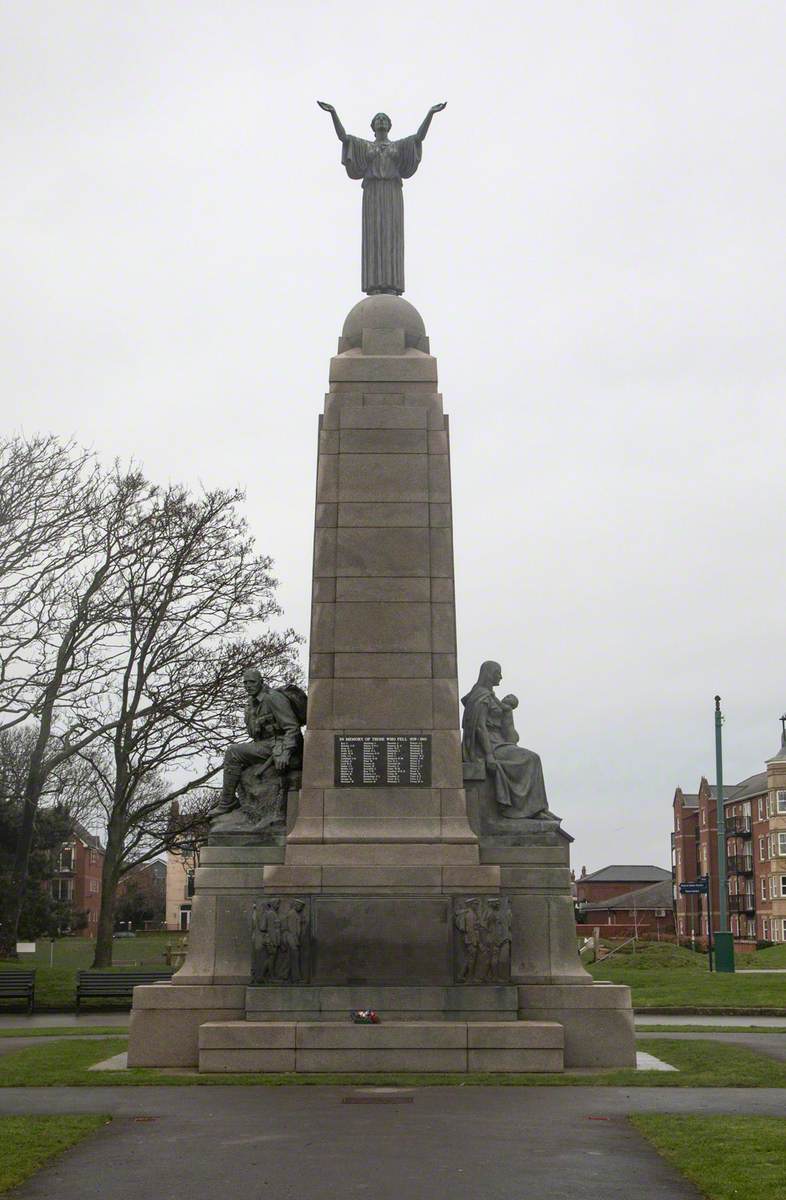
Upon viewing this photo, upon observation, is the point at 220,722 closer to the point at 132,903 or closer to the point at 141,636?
the point at 141,636

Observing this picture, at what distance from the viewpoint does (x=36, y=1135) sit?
11.5 meters

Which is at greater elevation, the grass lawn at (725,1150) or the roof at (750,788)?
the roof at (750,788)

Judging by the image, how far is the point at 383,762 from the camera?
18.3m

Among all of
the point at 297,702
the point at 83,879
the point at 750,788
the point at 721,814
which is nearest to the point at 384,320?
the point at 297,702

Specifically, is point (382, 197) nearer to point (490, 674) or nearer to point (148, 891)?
point (490, 674)

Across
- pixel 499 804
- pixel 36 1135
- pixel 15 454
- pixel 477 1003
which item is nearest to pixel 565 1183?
pixel 36 1135

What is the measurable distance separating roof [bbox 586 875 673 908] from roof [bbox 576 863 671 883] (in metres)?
10.5

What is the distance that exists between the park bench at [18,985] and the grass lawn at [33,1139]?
16531 mm

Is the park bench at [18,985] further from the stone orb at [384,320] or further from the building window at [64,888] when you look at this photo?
the building window at [64,888]

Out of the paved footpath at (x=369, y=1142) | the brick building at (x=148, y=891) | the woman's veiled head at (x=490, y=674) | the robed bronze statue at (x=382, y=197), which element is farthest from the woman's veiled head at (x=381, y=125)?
the brick building at (x=148, y=891)

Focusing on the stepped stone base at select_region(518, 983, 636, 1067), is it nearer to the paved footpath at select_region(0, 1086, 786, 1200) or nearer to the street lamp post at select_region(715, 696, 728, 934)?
the paved footpath at select_region(0, 1086, 786, 1200)

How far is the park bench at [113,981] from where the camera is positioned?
2834 cm

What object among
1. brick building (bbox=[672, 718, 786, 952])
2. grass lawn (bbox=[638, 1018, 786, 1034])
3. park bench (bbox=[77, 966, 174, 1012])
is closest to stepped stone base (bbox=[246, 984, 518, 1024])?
grass lawn (bbox=[638, 1018, 786, 1034])

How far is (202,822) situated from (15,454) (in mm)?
9580
